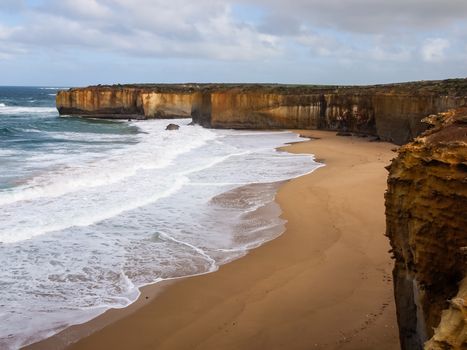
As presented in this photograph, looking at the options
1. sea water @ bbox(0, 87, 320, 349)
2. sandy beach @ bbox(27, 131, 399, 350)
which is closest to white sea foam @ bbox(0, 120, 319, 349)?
sea water @ bbox(0, 87, 320, 349)

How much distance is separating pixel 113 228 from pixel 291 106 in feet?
103

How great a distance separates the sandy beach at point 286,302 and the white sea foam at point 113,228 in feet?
1.79

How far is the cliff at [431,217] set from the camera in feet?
14.7

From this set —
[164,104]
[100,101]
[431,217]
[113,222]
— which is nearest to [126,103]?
[100,101]

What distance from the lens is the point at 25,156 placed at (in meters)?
26.8

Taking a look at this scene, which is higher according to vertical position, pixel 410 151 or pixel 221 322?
pixel 410 151

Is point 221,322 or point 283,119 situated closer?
point 221,322

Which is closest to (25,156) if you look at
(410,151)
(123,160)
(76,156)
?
(76,156)

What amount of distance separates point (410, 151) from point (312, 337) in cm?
324

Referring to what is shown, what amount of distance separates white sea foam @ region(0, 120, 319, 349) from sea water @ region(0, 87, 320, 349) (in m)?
0.02

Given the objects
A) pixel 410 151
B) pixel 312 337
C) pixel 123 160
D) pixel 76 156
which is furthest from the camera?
pixel 76 156

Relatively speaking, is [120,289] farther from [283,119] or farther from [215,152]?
[283,119]

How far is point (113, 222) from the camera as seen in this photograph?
13.6 m

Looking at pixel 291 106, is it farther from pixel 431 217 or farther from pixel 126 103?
pixel 431 217
